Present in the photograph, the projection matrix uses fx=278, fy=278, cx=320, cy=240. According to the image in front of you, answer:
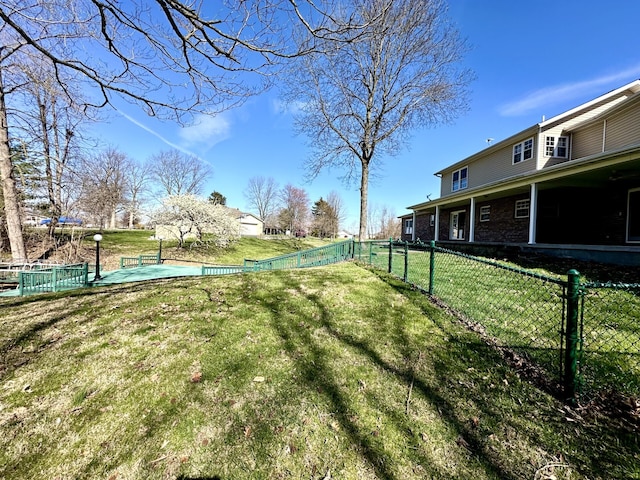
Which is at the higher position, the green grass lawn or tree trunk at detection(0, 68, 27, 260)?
tree trunk at detection(0, 68, 27, 260)

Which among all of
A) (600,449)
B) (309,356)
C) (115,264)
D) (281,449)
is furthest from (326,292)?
(115,264)

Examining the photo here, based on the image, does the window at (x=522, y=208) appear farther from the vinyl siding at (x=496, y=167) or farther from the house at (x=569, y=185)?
the vinyl siding at (x=496, y=167)

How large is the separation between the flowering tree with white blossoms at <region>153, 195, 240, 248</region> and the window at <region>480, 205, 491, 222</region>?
62.4ft

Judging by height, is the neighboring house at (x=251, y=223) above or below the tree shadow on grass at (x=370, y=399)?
above

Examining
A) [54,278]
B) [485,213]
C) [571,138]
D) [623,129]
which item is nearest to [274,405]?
[54,278]

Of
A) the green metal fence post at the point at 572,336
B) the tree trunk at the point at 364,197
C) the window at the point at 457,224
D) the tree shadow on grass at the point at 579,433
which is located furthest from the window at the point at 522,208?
the green metal fence post at the point at 572,336

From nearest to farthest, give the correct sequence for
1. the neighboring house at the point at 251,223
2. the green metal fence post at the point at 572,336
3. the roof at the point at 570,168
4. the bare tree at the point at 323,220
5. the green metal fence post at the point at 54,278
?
the green metal fence post at the point at 572,336
the roof at the point at 570,168
the green metal fence post at the point at 54,278
the neighboring house at the point at 251,223
the bare tree at the point at 323,220

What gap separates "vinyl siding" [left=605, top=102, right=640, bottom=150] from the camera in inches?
410

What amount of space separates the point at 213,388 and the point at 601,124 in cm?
1732

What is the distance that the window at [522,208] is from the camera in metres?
13.4

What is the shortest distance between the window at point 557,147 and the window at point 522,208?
8.04 ft

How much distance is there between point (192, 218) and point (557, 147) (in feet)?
78.1

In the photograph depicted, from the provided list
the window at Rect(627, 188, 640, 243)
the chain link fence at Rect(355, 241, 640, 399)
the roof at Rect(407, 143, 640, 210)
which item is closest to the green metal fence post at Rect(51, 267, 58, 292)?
the chain link fence at Rect(355, 241, 640, 399)

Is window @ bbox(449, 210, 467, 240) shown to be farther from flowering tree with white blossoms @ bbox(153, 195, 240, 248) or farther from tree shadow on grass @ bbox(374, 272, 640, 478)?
flowering tree with white blossoms @ bbox(153, 195, 240, 248)
